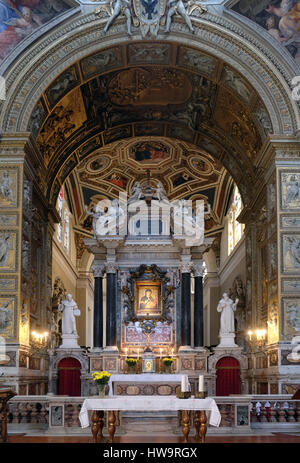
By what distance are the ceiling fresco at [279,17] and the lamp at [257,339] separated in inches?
295

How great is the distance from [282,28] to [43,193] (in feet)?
28.4

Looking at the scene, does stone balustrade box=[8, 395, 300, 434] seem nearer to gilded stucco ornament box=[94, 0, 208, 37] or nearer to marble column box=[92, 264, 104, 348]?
marble column box=[92, 264, 104, 348]

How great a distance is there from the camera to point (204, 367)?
20203 millimetres

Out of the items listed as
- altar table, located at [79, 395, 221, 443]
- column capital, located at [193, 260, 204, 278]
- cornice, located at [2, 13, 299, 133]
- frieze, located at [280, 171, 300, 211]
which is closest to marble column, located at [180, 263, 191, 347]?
column capital, located at [193, 260, 204, 278]

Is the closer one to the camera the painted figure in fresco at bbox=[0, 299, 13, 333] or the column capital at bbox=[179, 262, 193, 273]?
the painted figure in fresco at bbox=[0, 299, 13, 333]

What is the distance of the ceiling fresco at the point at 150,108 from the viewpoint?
59.7 ft

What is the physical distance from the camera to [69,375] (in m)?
19.8

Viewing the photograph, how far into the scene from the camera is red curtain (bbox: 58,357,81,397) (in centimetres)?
1973

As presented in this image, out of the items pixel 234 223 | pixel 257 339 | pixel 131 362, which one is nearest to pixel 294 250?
pixel 257 339

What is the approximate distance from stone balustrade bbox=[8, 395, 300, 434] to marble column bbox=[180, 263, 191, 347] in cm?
662

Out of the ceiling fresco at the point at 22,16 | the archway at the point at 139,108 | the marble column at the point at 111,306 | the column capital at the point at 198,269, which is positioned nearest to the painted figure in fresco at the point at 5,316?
the archway at the point at 139,108

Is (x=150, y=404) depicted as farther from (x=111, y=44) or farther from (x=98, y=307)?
(x=98, y=307)
